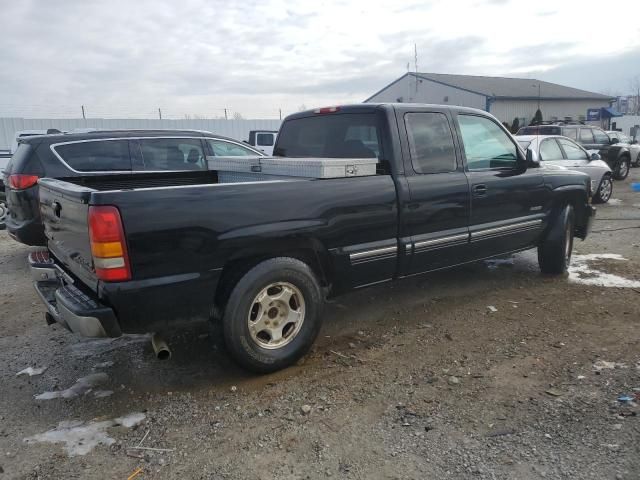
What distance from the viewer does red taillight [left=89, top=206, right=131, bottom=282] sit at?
9.11ft

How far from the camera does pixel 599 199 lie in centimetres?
1164

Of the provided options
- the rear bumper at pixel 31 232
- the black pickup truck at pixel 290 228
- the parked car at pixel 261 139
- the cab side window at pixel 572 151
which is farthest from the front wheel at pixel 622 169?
the rear bumper at pixel 31 232

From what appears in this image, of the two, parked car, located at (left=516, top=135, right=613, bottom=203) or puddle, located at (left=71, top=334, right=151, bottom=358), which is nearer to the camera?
puddle, located at (left=71, top=334, right=151, bottom=358)

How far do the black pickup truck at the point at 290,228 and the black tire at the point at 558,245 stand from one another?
0.21 metres

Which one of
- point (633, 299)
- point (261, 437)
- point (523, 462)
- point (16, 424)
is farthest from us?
point (633, 299)

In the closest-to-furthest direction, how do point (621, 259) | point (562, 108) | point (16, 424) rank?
point (16, 424) < point (621, 259) < point (562, 108)

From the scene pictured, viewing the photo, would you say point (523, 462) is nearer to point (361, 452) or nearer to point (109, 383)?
point (361, 452)

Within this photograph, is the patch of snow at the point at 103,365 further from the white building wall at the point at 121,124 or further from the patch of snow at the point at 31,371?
the white building wall at the point at 121,124

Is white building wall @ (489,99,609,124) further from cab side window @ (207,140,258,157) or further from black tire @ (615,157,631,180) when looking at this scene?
cab side window @ (207,140,258,157)

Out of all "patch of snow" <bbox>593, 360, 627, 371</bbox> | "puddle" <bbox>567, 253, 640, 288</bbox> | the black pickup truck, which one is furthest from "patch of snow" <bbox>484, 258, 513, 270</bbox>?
"patch of snow" <bbox>593, 360, 627, 371</bbox>

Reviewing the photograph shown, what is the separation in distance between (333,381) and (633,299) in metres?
3.43

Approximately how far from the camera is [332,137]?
460 centimetres

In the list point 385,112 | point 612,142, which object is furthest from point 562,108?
point 385,112

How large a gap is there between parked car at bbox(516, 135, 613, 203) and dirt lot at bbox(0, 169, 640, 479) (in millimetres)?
5381
